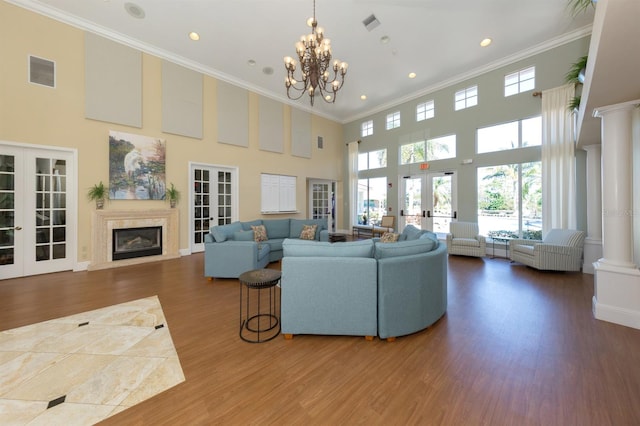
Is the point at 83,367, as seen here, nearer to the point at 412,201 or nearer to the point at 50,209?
the point at 50,209

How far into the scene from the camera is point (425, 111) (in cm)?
756

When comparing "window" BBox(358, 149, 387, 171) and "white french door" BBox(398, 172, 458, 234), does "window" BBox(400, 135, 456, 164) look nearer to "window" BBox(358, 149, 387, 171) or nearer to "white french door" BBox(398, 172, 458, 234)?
"white french door" BBox(398, 172, 458, 234)

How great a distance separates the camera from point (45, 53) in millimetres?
4422

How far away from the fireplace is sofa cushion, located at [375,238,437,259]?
5599 millimetres

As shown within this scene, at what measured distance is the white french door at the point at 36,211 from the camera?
4.20 metres

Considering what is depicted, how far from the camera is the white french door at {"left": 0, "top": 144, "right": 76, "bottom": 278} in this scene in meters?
4.20

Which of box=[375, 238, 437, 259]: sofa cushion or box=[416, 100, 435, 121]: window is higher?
box=[416, 100, 435, 121]: window

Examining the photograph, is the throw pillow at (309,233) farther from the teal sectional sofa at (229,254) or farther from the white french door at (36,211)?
the white french door at (36,211)

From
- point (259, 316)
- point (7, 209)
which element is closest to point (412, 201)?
point (259, 316)

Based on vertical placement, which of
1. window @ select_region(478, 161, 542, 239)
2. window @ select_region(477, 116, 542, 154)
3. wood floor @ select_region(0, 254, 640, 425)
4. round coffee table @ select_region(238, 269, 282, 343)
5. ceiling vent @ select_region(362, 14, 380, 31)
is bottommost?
wood floor @ select_region(0, 254, 640, 425)

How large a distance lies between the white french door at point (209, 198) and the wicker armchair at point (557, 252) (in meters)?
7.26

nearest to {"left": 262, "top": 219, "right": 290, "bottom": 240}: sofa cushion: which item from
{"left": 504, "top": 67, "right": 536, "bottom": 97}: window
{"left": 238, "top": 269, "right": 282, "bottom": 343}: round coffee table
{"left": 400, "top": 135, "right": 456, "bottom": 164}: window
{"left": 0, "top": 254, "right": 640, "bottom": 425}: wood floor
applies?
{"left": 0, "top": 254, "right": 640, "bottom": 425}: wood floor

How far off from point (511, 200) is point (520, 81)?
296 centimetres

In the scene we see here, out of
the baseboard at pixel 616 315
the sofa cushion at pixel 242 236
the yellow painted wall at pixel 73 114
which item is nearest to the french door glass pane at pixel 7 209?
the yellow painted wall at pixel 73 114
